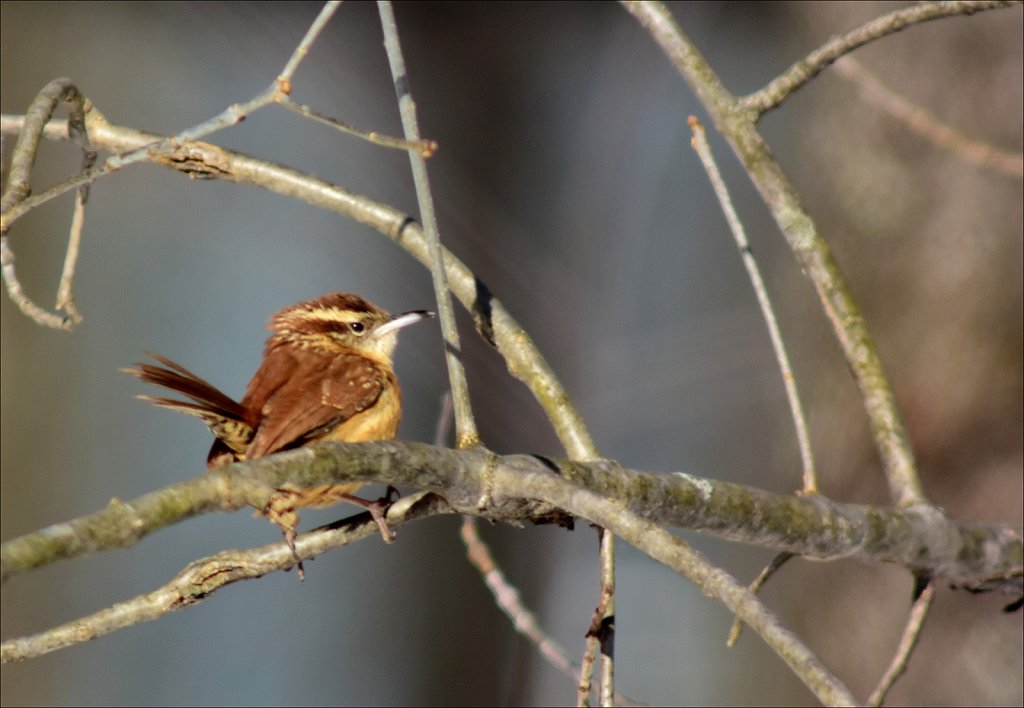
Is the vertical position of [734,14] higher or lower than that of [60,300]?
higher

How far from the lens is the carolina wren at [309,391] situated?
289 cm

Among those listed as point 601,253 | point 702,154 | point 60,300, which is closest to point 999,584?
point 702,154

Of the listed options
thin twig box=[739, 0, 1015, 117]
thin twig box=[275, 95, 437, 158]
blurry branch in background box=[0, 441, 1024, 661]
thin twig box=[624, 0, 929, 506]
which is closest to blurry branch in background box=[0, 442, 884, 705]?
blurry branch in background box=[0, 441, 1024, 661]

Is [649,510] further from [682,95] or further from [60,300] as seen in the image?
[682,95]

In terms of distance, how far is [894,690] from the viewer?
4262 millimetres

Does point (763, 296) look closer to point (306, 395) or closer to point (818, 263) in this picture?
point (818, 263)

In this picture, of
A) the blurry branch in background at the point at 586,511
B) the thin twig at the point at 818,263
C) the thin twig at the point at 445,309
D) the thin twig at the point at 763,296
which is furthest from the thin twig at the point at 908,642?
the thin twig at the point at 445,309

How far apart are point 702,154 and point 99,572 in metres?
5.51

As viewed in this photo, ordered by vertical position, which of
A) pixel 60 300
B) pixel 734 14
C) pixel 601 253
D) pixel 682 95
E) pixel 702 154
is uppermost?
pixel 734 14

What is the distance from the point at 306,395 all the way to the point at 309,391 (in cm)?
3

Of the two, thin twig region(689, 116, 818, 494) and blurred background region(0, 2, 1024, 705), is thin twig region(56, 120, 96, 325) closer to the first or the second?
thin twig region(689, 116, 818, 494)

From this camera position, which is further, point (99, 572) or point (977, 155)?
point (99, 572)

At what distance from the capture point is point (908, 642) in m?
2.87

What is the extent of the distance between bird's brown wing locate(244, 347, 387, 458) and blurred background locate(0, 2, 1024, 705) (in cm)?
194
